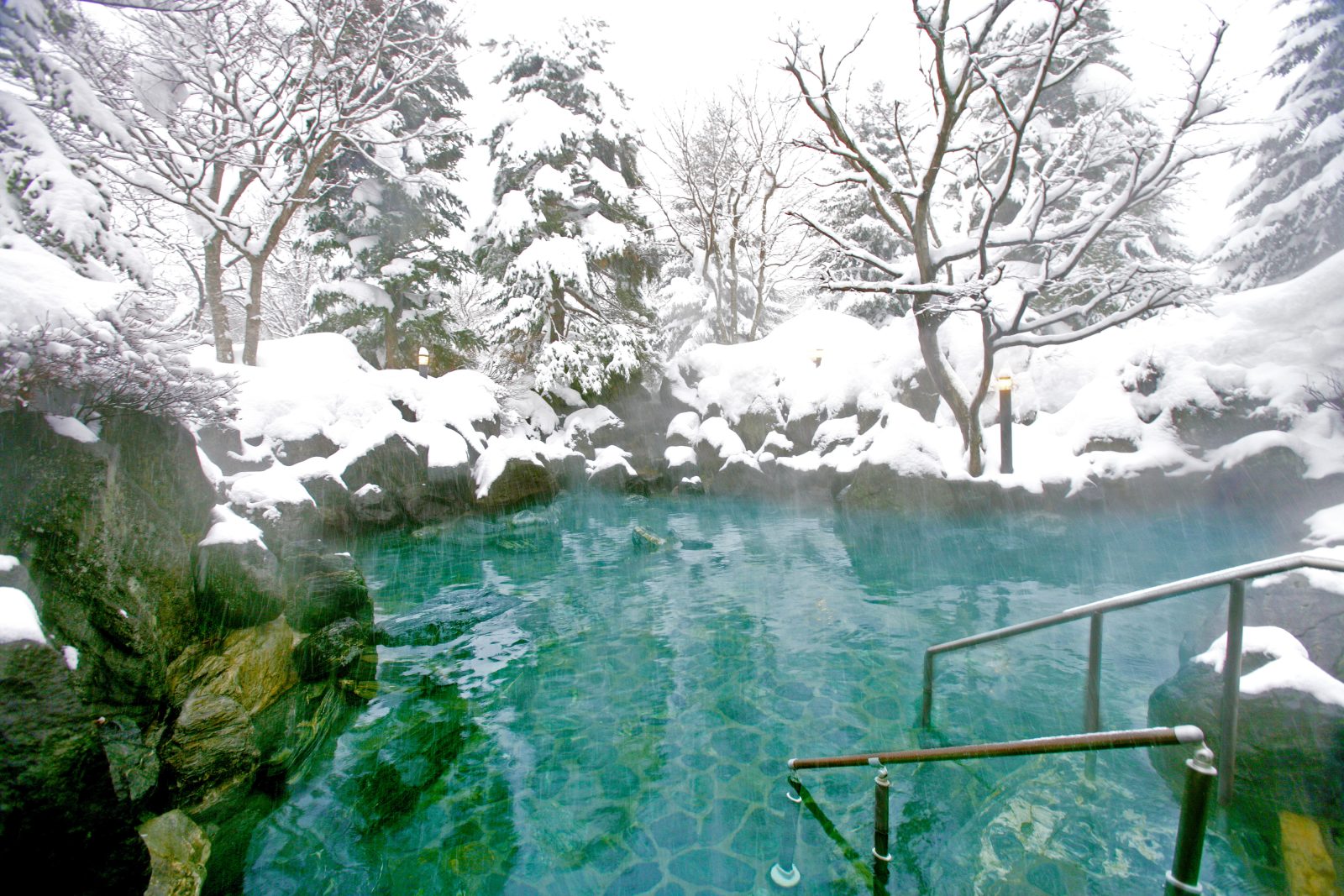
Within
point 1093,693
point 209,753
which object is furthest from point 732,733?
point 209,753

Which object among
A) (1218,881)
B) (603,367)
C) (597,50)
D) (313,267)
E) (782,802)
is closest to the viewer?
(1218,881)

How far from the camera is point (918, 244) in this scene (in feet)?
39.5

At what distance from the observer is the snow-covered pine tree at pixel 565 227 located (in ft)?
60.6

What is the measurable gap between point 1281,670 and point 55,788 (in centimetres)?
596

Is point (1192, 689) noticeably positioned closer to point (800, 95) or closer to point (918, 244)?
point (918, 244)

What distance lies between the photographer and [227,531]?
5242 millimetres

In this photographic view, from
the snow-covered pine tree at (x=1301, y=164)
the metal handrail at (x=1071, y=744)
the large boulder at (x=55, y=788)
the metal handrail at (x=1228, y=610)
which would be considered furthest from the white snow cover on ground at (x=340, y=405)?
the snow-covered pine tree at (x=1301, y=164)

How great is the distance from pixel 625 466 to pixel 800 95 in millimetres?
10366

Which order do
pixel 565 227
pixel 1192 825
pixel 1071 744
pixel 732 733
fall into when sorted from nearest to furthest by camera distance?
1. pixel 1192 825
2. pixel 1071 744
3. pixel 732 733
4. pixel 565 227

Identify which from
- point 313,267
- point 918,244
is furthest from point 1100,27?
point 313,267

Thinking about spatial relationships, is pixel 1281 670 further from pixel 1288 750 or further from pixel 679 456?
pixel 679 456

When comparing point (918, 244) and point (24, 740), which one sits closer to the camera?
point (24, 740)

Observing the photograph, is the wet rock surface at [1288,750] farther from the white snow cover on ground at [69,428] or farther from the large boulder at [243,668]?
the white snow cover on ground at [69,428]

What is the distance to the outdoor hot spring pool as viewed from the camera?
3240 millimetres
